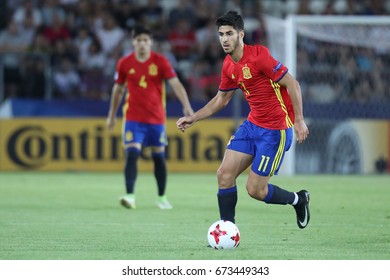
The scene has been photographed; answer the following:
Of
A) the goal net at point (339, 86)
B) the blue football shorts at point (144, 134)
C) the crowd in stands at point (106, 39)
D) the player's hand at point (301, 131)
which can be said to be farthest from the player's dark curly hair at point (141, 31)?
the crowd in stands at point (106, 39)

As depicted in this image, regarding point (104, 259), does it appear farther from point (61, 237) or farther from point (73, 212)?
point (73, 212)

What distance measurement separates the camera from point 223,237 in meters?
8.18

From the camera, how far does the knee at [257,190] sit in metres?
9.03

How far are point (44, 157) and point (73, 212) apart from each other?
7872 mm

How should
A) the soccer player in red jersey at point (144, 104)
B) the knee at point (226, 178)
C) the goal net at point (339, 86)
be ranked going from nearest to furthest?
the knee at point (226, 178) < the soccer player in red jersey at point (144, 104) < the goal net at point (339, 86)

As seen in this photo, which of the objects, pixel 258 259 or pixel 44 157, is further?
pixel 44 157

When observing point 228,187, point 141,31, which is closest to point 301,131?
point 228,187

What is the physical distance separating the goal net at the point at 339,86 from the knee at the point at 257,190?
10151 mm

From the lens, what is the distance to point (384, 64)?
20.7 metres

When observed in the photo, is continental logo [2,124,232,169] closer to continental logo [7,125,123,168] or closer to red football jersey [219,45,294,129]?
continental logo [7,125,123,168]

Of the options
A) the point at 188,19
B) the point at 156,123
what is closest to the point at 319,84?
the point at 188,19

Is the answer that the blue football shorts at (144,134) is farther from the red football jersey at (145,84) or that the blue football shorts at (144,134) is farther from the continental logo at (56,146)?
the continental logo at (56,146)

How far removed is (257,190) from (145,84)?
3861mm

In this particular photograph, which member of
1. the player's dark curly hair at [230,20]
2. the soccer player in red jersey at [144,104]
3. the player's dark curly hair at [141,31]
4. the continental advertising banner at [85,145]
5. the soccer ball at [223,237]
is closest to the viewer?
the soccer ball at [223,237]
